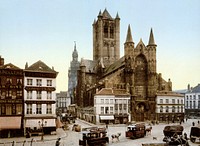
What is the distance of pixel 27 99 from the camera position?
130 ft

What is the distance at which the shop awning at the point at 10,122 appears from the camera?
1438 inches

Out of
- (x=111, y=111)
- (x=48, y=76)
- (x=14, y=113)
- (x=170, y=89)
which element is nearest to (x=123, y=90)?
(x=111, y=111)

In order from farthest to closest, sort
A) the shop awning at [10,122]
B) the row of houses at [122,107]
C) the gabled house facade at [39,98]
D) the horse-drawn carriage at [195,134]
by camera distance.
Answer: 1. the row of houses at [122,107]
2. the gabled house facade at [39,98]
3. the shop awning at [10,122]
4. the horse-drawn carriage at [195,134]

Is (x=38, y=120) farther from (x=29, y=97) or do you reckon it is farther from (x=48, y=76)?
(x=48, y=76)

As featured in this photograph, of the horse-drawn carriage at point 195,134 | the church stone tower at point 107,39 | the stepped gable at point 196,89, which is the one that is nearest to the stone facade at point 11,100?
the horse-drawn carriage at point 195,134

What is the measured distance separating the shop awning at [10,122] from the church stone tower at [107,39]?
63.2m

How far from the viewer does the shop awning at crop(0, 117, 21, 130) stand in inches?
1438

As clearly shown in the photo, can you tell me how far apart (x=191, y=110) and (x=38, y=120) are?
68.9 meters

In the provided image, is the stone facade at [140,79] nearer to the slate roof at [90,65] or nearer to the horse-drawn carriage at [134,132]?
the slate roof at [90,65]

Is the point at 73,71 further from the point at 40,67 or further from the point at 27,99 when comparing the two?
the point at 27,99

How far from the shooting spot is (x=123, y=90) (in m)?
68.8

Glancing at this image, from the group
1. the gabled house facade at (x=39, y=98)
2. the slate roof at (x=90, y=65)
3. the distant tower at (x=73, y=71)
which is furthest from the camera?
the distant tower at (x=73, y=71)

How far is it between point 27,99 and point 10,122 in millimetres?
4129

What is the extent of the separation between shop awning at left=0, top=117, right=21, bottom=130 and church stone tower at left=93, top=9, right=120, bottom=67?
63218mm
